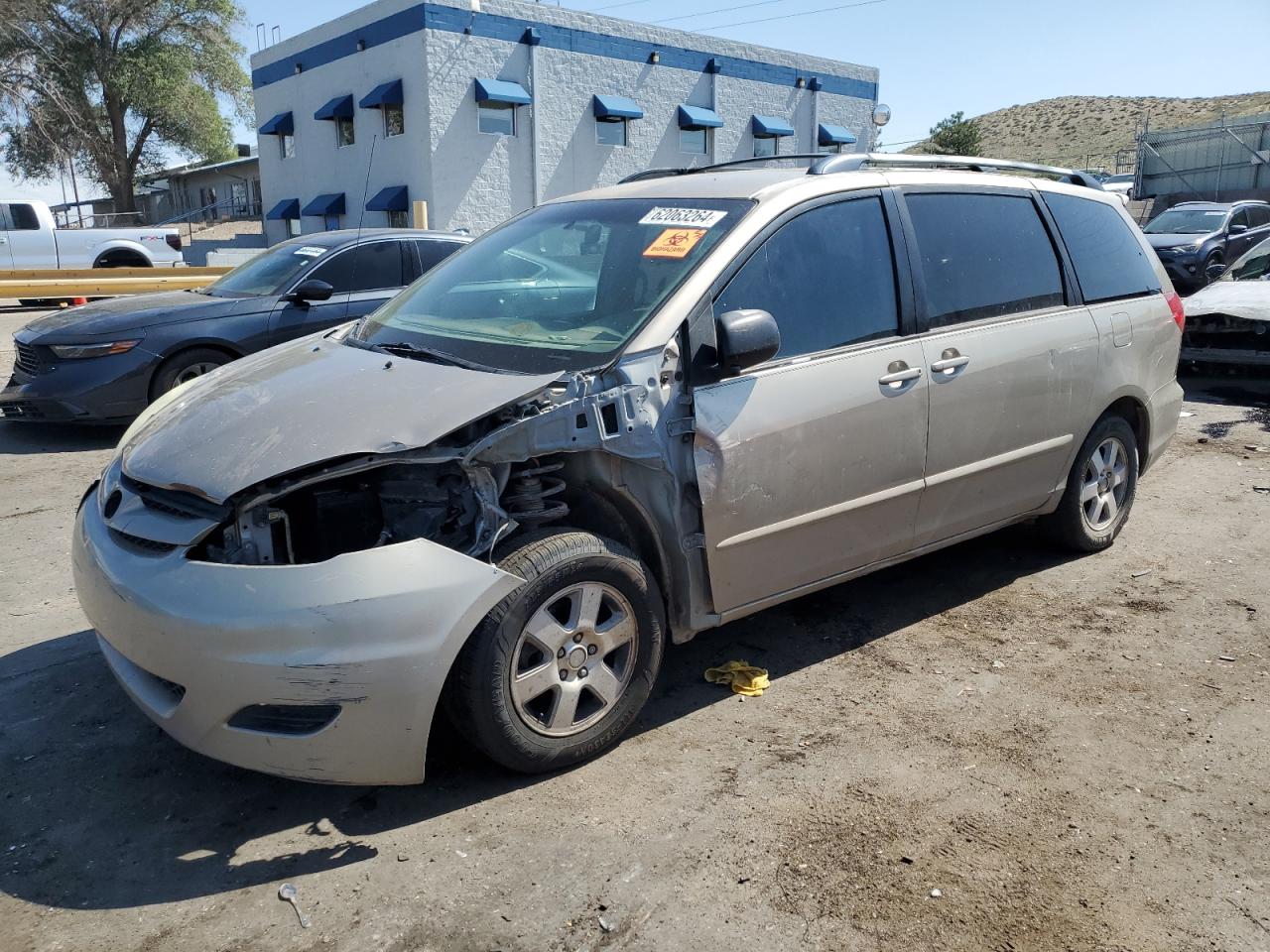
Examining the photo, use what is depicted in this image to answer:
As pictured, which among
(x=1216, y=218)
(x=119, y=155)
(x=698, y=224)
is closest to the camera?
(x=698, y=224)

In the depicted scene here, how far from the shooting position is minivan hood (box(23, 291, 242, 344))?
762 cm

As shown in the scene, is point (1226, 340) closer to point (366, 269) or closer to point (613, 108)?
point (366, 269)

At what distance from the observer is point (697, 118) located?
88.6 feet

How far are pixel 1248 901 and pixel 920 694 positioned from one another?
1333 millimetres

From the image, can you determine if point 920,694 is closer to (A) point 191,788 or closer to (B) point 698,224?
(B) point 698,224

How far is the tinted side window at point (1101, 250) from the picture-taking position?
491 cm

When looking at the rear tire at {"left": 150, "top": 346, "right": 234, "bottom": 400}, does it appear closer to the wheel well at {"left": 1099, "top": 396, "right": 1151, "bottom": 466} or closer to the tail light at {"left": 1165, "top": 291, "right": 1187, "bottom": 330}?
the wheel well at {"left": 1099, "top": 396, "right": 1151, "bottom": 466}

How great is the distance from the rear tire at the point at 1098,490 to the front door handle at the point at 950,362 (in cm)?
Answer: 119

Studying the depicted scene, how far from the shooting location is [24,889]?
2.71 m

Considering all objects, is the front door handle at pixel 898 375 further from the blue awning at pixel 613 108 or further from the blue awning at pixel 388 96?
the blue awning at pixel 613 108

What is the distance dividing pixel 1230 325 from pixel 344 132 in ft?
74.3

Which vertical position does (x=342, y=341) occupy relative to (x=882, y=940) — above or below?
above

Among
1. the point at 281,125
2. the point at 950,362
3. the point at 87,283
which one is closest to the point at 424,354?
the point at 950,362

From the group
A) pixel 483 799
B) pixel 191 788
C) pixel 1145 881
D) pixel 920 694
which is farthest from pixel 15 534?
pixel 1145 881
